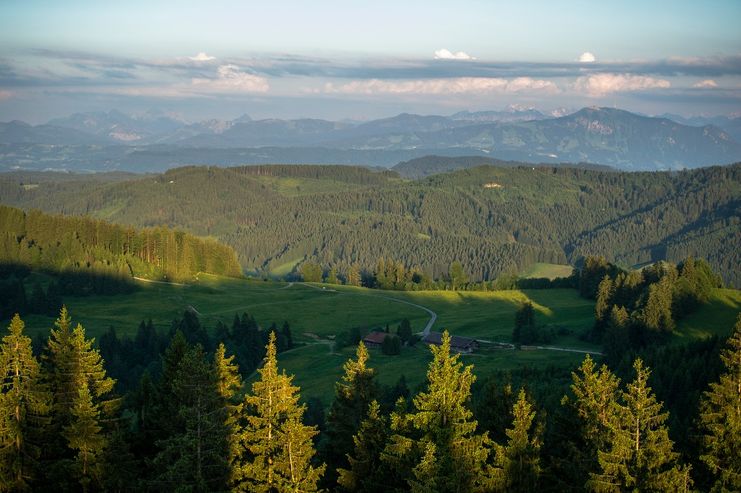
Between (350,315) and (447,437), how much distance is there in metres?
124

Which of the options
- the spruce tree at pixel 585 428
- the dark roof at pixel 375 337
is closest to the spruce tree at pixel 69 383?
the spruce tree at pixel 585 428

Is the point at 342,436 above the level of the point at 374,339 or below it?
above

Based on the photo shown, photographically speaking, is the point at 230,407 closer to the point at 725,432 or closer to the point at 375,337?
the point at 725,432

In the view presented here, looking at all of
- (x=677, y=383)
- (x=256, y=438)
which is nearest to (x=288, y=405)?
(x=256, y=438)

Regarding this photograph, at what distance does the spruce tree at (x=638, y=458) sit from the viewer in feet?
105

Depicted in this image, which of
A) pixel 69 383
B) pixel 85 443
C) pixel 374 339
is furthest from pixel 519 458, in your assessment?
pixel 374 339

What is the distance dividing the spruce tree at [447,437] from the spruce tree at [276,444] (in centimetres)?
368

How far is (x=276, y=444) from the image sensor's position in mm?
34312

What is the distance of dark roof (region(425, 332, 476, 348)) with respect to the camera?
121875 millimetres

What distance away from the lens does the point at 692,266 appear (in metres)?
131

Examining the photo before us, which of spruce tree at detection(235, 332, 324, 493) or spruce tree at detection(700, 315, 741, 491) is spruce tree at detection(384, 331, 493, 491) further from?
spruce tree at detection(700, 315, 741, 491)

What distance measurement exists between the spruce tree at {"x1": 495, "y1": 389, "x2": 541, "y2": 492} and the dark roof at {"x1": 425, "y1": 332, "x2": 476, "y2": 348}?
83.4 m

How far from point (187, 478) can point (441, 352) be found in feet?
41.0

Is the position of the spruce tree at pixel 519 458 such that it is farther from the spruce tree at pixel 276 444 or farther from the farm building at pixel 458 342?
the farm building at pixel 458 342
